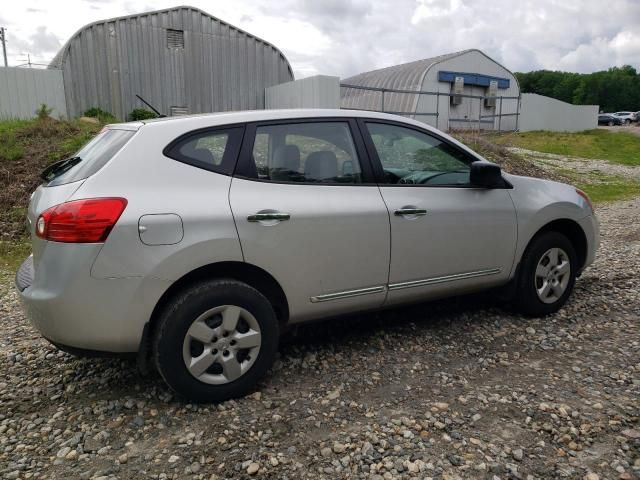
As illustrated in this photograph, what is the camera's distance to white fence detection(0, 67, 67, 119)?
561 inches

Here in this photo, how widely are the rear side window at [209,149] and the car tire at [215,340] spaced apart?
71 centimetres

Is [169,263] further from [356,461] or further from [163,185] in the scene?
[356,461]

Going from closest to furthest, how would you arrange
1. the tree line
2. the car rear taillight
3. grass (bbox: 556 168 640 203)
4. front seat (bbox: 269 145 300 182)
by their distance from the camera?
the car rear taillight < front seat (bbox: 269 145 300 182) < grass (bbox: 556 168 640 203) < the tree line

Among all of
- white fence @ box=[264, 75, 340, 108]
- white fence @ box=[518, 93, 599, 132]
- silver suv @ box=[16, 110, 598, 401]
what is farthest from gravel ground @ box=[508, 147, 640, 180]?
silver suv @ box=[16, 110, 598, 401]

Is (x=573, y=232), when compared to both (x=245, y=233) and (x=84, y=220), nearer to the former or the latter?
(x=245, y=233)

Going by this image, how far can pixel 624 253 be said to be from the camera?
22.7ft

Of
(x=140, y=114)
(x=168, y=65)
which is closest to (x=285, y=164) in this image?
(x=140, y=114)

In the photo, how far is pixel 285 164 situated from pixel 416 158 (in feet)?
3.61

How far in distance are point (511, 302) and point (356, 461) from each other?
2.52 meters

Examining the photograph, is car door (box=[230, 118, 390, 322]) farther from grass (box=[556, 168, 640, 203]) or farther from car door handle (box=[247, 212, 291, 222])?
grass (box=[556, 168, 640, 203])

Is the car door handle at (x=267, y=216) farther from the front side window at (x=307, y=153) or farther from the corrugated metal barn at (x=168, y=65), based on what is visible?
the corrugated metal barn at (x=168, y=65)

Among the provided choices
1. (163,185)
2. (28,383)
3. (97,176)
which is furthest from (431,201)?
(28,383)

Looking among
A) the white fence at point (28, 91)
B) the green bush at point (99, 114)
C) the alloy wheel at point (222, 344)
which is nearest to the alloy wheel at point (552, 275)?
the alloy wheel at point (222, 344)

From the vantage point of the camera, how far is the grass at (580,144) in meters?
22.6
